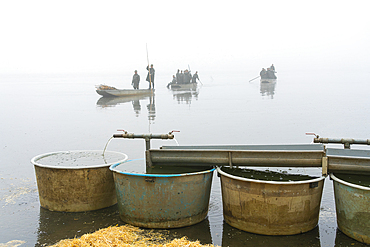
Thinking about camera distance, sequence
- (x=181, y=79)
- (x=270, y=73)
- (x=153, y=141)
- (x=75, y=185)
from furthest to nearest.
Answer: (x=270, y=73) → (x=181, y=79) → (x=153, y=141) → (x=75, y=185)

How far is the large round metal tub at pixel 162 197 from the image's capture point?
14.7ft

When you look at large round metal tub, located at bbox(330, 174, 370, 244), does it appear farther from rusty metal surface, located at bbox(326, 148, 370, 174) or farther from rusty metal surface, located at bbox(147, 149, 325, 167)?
rusty metal surface, located at bbox(147, 149, 325, 167)

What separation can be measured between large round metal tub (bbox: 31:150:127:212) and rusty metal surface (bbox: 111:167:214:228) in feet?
1.76

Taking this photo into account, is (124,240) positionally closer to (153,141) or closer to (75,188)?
(75,188)

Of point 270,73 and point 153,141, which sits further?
point 270,73

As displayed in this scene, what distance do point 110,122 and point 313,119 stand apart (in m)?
7.48

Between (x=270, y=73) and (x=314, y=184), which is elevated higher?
(x=270, y=73)

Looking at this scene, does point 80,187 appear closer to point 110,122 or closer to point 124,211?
point 124,211

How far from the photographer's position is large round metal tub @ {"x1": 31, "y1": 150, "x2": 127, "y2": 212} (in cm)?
504

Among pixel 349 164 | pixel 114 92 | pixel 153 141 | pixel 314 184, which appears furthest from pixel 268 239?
pixel 114 92

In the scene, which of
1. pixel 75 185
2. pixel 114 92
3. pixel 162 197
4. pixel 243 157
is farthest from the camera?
pixel 114 92

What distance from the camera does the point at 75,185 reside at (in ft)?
16.6

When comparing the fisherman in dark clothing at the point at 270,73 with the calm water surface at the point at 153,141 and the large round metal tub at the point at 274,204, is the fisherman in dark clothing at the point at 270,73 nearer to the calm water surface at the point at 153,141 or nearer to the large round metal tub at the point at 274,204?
the calm water surface at the point at 153,141

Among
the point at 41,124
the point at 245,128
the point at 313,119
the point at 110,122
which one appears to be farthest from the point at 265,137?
the point at 41,124
